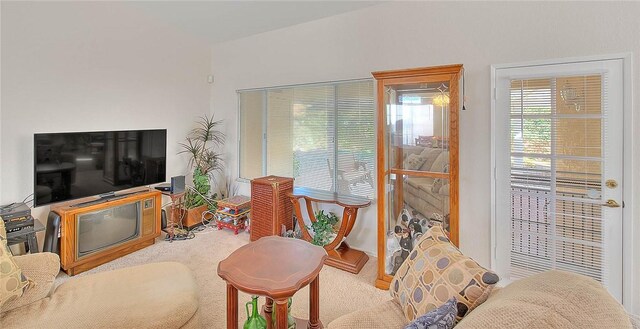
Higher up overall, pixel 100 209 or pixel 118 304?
pixel 100 209

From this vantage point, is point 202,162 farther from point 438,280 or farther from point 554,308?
point 554,308

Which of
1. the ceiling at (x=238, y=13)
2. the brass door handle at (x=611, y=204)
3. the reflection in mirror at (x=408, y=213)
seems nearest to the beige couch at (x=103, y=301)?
the reflection in mirror at (x=408, y=213)

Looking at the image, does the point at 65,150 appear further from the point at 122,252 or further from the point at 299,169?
the point at 299,169

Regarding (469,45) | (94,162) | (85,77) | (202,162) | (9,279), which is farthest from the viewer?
(202,162)

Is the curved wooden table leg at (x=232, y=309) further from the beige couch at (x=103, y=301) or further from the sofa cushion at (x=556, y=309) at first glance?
the sofa cushion at (x=556, y=309)

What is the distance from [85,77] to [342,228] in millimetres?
3168

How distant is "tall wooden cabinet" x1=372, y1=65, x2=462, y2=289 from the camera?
2.36 meters

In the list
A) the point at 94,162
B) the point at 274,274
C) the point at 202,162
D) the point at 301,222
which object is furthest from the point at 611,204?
the point at 94,162

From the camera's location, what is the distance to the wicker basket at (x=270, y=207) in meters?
3.30

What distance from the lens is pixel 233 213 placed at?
3859 mm

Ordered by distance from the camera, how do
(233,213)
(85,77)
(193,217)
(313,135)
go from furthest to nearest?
(193,217) < (233,213) < (313,135) < (85,77)

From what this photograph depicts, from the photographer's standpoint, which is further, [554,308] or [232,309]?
[232,309]

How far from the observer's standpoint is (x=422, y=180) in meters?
2.53

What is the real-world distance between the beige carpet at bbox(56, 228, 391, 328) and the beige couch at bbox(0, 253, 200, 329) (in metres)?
0.44
